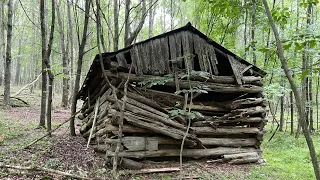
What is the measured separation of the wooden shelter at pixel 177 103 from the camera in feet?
25.0

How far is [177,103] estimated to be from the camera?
866 centimetres

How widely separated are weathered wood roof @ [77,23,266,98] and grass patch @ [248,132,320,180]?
3.48 metres

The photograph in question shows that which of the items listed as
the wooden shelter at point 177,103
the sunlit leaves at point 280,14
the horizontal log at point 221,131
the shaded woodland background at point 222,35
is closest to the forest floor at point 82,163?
the wooden shelter at point 177,103

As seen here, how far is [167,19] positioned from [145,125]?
2596 centimetres

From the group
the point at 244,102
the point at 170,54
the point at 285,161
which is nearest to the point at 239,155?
the point at 244,102

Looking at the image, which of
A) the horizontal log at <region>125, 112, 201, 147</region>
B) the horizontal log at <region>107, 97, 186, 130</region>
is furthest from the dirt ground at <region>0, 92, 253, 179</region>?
the horizontal log at <region>107, 97, 186, 130</region>

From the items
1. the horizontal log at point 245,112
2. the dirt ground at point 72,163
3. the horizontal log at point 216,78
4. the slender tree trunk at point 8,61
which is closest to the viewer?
the dirt ground at point 72,163

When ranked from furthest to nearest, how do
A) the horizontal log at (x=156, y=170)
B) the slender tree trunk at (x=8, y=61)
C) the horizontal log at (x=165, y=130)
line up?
the slender tree trunk at (x=8, y=61), the horizontal log at (x=165, y=130), the horizontal log at (x=156, y=170)

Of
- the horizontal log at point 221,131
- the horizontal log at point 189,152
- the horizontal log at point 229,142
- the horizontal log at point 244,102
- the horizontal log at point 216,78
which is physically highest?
the horizontal log at point 216,78

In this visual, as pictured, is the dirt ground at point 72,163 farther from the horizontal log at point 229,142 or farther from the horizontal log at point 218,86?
A: the horizontal log at point 218,86

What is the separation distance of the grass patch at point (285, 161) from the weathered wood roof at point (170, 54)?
137 inches

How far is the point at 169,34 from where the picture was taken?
28.5 ft

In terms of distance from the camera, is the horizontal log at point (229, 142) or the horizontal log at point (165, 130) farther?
the horizontal log at point (229, 142)

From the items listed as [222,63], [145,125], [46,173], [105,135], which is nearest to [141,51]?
[145,125]
